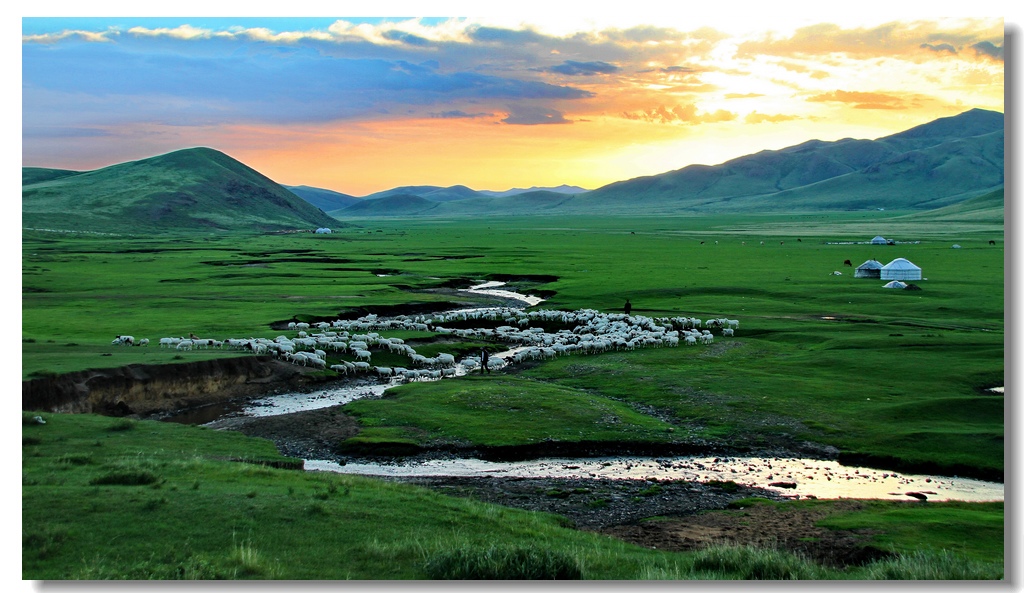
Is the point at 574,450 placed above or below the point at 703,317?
below

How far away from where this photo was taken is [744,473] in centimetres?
2373

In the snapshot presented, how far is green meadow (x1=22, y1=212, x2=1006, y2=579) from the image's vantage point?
14445 mm

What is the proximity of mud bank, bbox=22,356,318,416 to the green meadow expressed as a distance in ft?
3.17

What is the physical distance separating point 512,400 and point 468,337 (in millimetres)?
16548

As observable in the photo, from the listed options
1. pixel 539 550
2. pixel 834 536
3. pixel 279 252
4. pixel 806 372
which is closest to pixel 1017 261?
pixel 834 536

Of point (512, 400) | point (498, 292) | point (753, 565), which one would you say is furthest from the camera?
point (498, 292)

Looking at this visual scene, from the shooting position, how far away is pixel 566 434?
2681cm

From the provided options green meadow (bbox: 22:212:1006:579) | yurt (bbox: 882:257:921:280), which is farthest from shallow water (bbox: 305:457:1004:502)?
yurt (bbox: 882:257:921:280)

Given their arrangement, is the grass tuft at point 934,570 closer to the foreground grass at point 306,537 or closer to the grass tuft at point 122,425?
the foreground grass at point 306,537

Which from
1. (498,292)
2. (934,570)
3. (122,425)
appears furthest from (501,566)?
(498,292)

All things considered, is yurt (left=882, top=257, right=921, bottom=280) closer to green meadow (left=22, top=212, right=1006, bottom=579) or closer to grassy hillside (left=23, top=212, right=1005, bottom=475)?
green meadow (left=22, top=212, right=1006, bottom=579)

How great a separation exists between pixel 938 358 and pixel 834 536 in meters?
23.3

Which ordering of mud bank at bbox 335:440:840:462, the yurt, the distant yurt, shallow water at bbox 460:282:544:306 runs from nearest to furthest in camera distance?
mud bank at bbox 335:440:840:462 → shallow water at bbox 460:282:544:306 → the yurt → the distant yurt

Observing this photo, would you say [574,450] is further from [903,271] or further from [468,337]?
[903,271]
